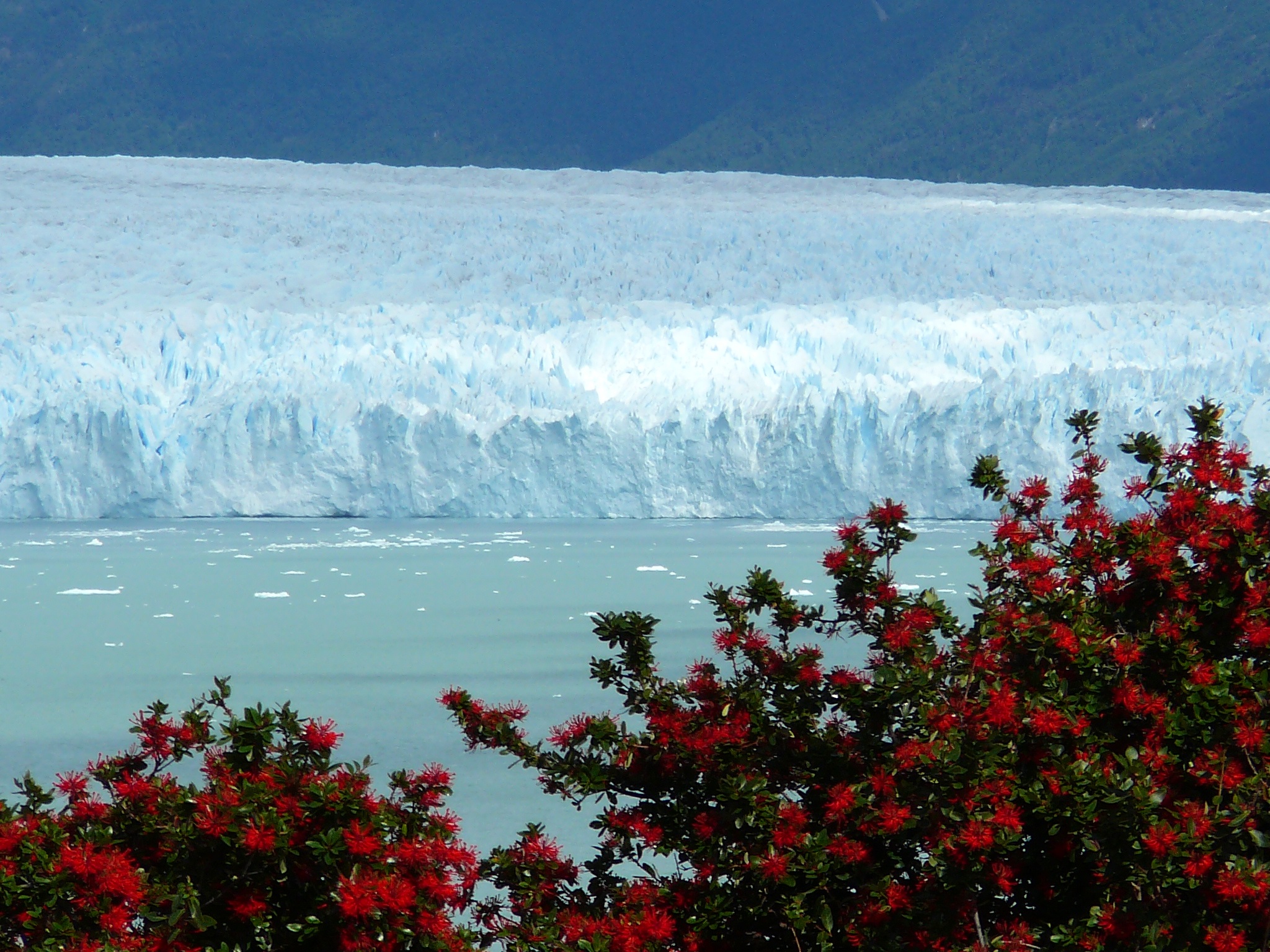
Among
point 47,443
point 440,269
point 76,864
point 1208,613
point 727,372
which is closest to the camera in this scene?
point 76,864

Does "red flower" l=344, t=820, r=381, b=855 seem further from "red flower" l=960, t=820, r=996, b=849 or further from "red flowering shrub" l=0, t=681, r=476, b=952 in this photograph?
"red flower" l=960, t=820, r=996, b=849

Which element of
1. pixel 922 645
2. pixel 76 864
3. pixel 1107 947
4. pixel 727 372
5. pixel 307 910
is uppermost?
pixel 727 372

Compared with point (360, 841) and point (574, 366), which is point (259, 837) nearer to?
point (360, 841)

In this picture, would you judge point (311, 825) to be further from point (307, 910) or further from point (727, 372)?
point (727, 372)

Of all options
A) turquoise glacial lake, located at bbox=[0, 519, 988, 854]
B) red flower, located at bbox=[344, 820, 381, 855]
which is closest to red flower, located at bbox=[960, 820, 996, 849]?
red flower, located at bbox=[344, 820, 381, 855]

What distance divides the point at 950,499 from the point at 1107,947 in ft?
30.4

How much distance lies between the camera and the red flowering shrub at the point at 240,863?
66.2 inches

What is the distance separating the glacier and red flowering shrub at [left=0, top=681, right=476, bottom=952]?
903 centimetres

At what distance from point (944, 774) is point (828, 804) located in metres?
0.23

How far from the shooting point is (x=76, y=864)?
5.52 feet

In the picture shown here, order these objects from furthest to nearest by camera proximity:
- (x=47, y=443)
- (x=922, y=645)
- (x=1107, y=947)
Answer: (x=47, y=443) → (x=922, y=645) → (x=1107, y=947)

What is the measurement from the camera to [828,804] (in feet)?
6.94

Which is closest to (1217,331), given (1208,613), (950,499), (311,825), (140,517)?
(950,499)

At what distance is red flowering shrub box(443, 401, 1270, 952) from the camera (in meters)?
1.94
